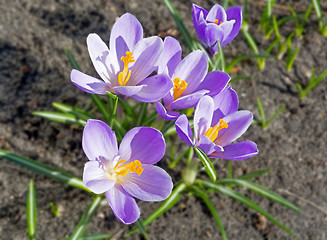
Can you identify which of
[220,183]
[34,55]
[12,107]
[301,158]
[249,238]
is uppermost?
[34,55]

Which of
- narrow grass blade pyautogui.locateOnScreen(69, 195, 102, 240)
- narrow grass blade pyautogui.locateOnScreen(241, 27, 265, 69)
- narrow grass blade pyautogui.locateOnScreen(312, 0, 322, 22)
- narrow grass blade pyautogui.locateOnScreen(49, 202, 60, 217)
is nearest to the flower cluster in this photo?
narrow grass blade pyautogui.locateOnScreen(69, 195, 102, 240)

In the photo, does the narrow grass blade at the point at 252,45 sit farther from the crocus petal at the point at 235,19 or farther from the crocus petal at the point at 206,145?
the crocus petal at the point at 206,145

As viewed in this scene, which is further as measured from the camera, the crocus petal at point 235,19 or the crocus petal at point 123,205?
the crocus petal at point 235,19

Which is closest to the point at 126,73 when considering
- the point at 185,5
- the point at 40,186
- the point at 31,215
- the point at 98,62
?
the point at 98,62

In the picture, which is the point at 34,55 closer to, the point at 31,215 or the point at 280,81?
the point at 31,215

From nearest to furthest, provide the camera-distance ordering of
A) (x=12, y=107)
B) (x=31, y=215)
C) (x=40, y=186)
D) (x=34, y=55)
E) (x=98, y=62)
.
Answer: (x=98, y=62) < (x=31, y=215) < (x=40, y=186) < (x=12, y=107) < (x=34, y=55)

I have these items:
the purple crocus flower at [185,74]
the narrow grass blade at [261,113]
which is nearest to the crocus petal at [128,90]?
the purple crocus flower at [185,74]

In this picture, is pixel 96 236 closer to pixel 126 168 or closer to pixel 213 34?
pixel 126 168
